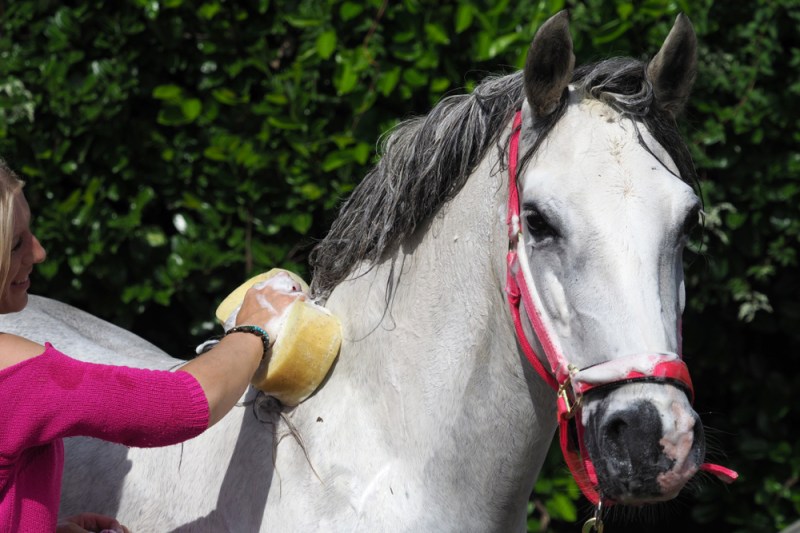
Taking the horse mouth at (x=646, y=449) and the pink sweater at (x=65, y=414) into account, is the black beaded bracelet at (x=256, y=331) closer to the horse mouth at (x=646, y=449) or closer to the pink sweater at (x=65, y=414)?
the pink sweater at (x=65, y=414)

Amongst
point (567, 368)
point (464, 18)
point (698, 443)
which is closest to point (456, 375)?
point (567, 368)

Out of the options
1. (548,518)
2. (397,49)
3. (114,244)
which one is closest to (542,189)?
(397,49)

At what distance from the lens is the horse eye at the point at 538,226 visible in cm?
155

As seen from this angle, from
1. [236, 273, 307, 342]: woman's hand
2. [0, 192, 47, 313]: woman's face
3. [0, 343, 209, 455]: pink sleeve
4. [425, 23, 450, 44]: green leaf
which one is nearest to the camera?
[0, 343, 209, 455]: pink sleeve

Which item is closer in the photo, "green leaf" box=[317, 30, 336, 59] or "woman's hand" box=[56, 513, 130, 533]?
"woman's hand" box=[56, 513, 130, 533]

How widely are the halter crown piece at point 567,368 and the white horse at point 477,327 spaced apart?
0.05 ft

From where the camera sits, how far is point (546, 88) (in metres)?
1.63

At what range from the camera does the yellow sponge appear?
1.74 m

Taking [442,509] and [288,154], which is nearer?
[442,509]

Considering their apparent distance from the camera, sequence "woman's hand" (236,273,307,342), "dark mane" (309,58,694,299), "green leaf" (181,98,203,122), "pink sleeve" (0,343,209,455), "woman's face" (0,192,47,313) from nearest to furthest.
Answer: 1. "pink sleeve" (0,343,209,455)
2. "woman's face" (0,192,47,313)
3. "dark mane" (309,58,694,299)
4. "woman's hand" (236,273,307,342)
5. "green leaf" (181,98,203,122)

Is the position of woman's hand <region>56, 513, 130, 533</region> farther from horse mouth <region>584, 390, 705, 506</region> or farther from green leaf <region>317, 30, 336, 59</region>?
green leaf <region>317, 30, 336, 59</region>

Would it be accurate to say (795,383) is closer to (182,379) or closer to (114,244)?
(114,244)

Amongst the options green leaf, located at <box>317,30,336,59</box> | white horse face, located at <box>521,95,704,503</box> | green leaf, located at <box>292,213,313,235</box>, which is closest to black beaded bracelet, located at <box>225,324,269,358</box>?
white horse face, located at <box>521,95,704,503</box>

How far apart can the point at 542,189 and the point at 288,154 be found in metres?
1.83
